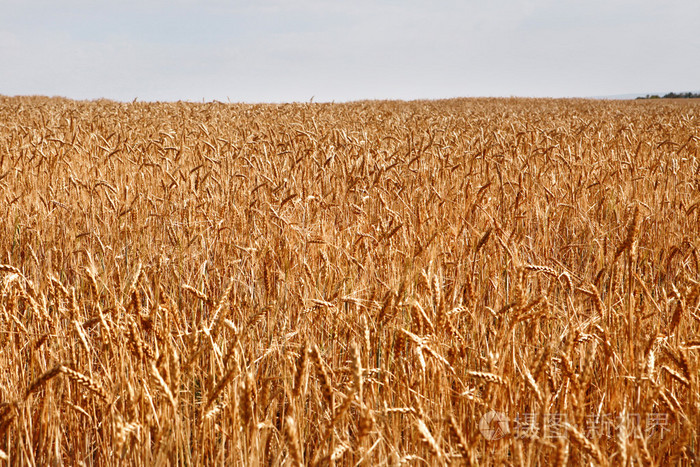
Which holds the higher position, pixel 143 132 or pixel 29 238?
pixel 143 132

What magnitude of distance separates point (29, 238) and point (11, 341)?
1678 millimetres

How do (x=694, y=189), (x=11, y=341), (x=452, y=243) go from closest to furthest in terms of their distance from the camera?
(x=11, y=341) < (x=452, y=243) < (x=694, y=189)

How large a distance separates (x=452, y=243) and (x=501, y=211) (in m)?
0.98

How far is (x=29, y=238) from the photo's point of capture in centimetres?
335

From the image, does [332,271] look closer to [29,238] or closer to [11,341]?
[11,341]

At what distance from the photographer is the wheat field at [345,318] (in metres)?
1.35

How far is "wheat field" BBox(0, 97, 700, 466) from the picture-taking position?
4.44 feet

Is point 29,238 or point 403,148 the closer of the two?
point 29,238

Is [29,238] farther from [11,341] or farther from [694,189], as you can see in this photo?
[694,189]

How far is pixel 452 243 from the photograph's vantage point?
314 centimetres

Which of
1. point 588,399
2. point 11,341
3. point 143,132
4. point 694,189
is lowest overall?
point 588,399

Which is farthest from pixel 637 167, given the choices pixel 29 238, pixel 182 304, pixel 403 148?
pixel 29 238

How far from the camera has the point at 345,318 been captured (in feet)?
7.26

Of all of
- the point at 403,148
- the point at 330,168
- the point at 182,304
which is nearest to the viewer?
the point at 182,304
